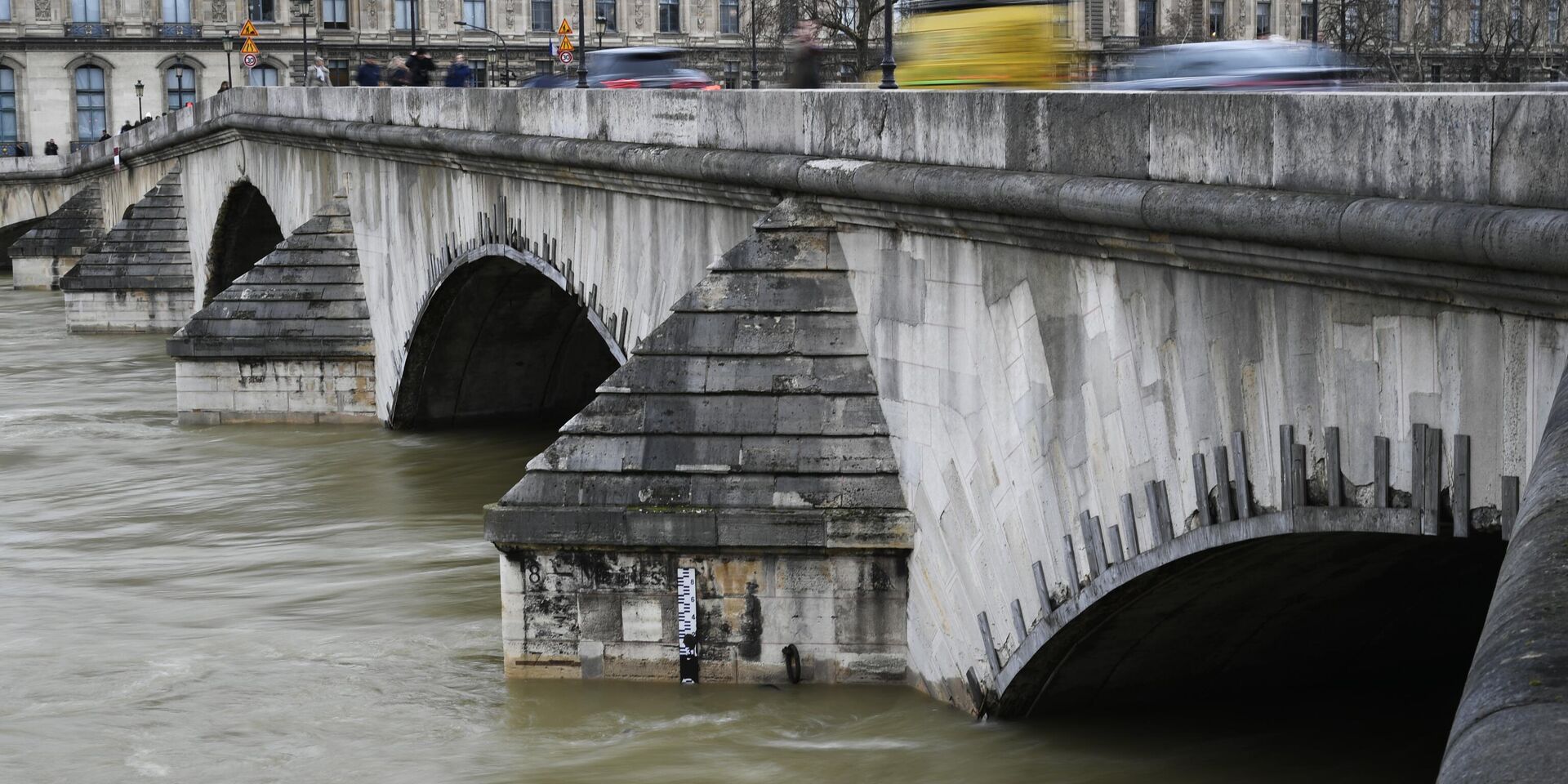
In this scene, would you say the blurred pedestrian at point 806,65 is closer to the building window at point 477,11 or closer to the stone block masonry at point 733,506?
the stone block masonry at point 733,506

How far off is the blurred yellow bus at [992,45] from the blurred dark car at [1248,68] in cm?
254

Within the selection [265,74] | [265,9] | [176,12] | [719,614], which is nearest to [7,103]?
[176,12]

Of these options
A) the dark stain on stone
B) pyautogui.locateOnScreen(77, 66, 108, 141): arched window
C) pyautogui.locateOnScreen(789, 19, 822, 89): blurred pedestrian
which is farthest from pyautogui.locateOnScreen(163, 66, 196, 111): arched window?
the dark stain on stone

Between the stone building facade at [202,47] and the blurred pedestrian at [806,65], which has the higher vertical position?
the stone building facade at [202,47]

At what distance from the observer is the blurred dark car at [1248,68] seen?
52.5 feet

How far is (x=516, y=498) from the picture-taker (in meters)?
11.1

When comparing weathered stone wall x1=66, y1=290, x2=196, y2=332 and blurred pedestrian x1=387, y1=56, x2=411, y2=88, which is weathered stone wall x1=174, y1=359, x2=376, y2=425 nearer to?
blurred pedestrian x1=387, y1=56, x2=411, y2=88

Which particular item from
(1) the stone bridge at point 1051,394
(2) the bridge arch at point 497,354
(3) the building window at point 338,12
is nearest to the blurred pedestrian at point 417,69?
(2) the bridge arch at point 497,354

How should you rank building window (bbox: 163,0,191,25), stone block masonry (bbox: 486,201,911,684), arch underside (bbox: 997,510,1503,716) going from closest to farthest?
arch underside (bbox: 997,510,1503,716)
stone block masonry (bbox: 486,201,911,684)
building window (bbox: 163,0,191,25)

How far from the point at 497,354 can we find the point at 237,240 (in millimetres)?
14095

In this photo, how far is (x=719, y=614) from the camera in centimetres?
1090

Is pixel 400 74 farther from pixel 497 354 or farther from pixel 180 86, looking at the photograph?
pixel 180 86

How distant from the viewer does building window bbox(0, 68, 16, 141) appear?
2781 inches

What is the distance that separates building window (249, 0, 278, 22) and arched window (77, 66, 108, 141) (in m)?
5.73
